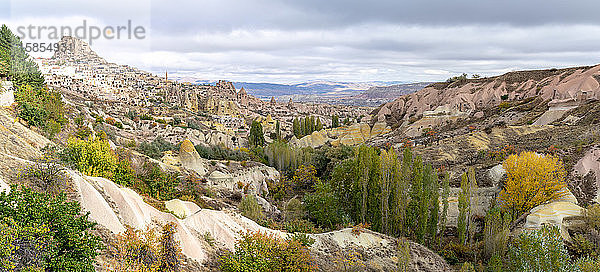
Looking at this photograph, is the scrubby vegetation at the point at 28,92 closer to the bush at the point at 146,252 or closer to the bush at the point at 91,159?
the bush at the point at 91,159

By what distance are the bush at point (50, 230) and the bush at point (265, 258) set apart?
3.77m

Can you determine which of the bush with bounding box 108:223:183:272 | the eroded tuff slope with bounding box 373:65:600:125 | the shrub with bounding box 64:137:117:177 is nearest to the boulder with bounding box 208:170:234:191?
the shrub with bounding box 64:137:117:177

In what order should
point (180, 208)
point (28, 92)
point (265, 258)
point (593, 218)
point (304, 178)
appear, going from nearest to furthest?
point (265, 258) < point (180, 208) < point (593, 218) < point (28, 92) < point (304, 178)

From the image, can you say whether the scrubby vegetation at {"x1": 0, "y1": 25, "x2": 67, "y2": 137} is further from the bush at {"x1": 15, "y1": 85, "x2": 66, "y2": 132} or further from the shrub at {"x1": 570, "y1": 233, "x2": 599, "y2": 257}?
the shrub at {"x1": 570, "y1": 233, "x2": 599, "y2": 257}

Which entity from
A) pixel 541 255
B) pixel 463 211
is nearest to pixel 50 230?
pixel 541 255

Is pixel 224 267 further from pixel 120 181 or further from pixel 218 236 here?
pixel 120 181

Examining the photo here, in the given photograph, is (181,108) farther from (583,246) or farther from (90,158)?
(583,246)

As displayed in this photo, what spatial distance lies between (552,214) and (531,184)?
225 centimetres

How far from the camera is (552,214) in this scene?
55.1 ft

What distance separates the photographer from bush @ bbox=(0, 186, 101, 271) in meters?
6.34

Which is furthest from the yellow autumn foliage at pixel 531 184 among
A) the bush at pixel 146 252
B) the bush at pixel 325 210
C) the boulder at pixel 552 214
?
the bush at pixel 146 252

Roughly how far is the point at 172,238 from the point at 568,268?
13.0 metres

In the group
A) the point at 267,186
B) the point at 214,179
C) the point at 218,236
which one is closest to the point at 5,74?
the point at 214,179

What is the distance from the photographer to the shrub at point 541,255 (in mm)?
11820
